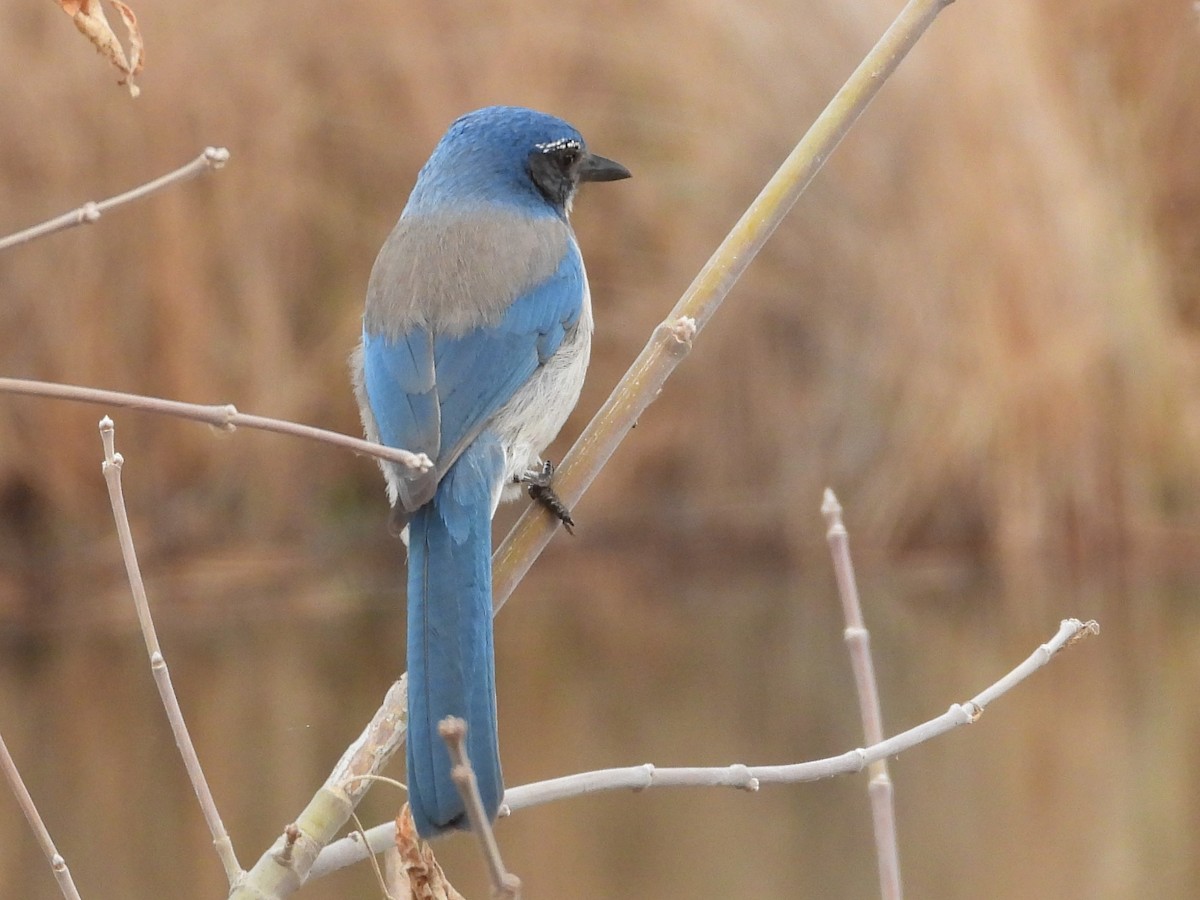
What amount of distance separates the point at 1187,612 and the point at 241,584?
313cm

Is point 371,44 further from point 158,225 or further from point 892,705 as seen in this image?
point 892,705

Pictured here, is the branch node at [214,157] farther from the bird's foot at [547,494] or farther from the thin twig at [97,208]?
the bird's foot at [547,494]

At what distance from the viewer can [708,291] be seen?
7.39ft

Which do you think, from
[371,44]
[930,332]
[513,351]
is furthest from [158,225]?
[513,351]

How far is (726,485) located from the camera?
652 centimetres

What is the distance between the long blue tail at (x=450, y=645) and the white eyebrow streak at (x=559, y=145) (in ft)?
2.68

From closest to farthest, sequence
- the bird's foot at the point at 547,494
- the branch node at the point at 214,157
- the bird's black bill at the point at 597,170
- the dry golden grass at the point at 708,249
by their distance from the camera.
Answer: the branch node at the point at 214,157 → the bird's foot at the point at 547,494 → the bird's black bill at the point at 597,170 → the dry golden grass at the point at 708,249

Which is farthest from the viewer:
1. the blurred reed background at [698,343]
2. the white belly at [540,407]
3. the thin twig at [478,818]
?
the blurred reed background at [698,343]

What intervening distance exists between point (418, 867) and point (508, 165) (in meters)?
1.44

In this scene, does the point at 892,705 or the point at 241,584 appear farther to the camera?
the point at 241,584

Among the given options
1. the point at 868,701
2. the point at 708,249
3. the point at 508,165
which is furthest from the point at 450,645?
the point at 708,249

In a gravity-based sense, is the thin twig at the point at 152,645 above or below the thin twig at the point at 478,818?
above

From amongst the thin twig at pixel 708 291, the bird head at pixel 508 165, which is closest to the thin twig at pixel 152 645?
the thin twig at pixel 708 291

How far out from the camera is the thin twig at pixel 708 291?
83.9 inches
